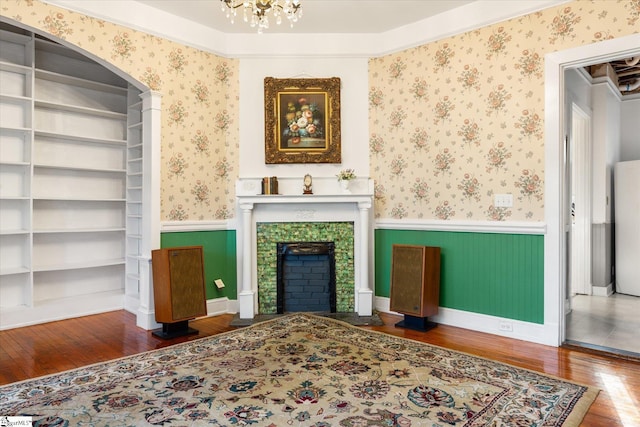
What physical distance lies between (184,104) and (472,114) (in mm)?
2874

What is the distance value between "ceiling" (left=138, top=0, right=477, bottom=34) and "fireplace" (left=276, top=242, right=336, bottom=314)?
232cm

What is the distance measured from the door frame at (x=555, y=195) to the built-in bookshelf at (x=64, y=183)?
159 inches

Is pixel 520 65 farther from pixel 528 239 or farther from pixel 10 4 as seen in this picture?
pixel 10 4

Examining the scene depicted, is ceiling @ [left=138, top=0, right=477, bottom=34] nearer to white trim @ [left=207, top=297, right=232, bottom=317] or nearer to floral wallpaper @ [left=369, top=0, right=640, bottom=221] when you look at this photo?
A: floral wallpaper @ [left=369, top=0, right=640, bottom=221]

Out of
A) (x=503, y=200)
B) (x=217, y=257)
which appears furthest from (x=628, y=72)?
(x=217, y=257)

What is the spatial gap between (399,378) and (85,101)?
14.1 ft

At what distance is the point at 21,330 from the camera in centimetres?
379

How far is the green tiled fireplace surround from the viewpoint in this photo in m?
4.36

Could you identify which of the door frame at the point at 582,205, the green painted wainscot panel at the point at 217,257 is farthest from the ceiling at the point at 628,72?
the green painted wainscot panel at the point at 217,257

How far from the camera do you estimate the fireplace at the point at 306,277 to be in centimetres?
436

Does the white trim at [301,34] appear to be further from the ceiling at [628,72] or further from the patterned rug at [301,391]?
the patterned rug at [301,391]

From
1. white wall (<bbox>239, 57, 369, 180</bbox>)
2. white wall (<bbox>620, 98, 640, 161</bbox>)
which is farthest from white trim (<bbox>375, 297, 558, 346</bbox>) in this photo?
white wall (<bbox>620, 98, 640, 161</bbox>)

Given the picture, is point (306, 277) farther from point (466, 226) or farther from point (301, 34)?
point (301, 34)

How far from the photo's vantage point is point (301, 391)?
245 centimetres
